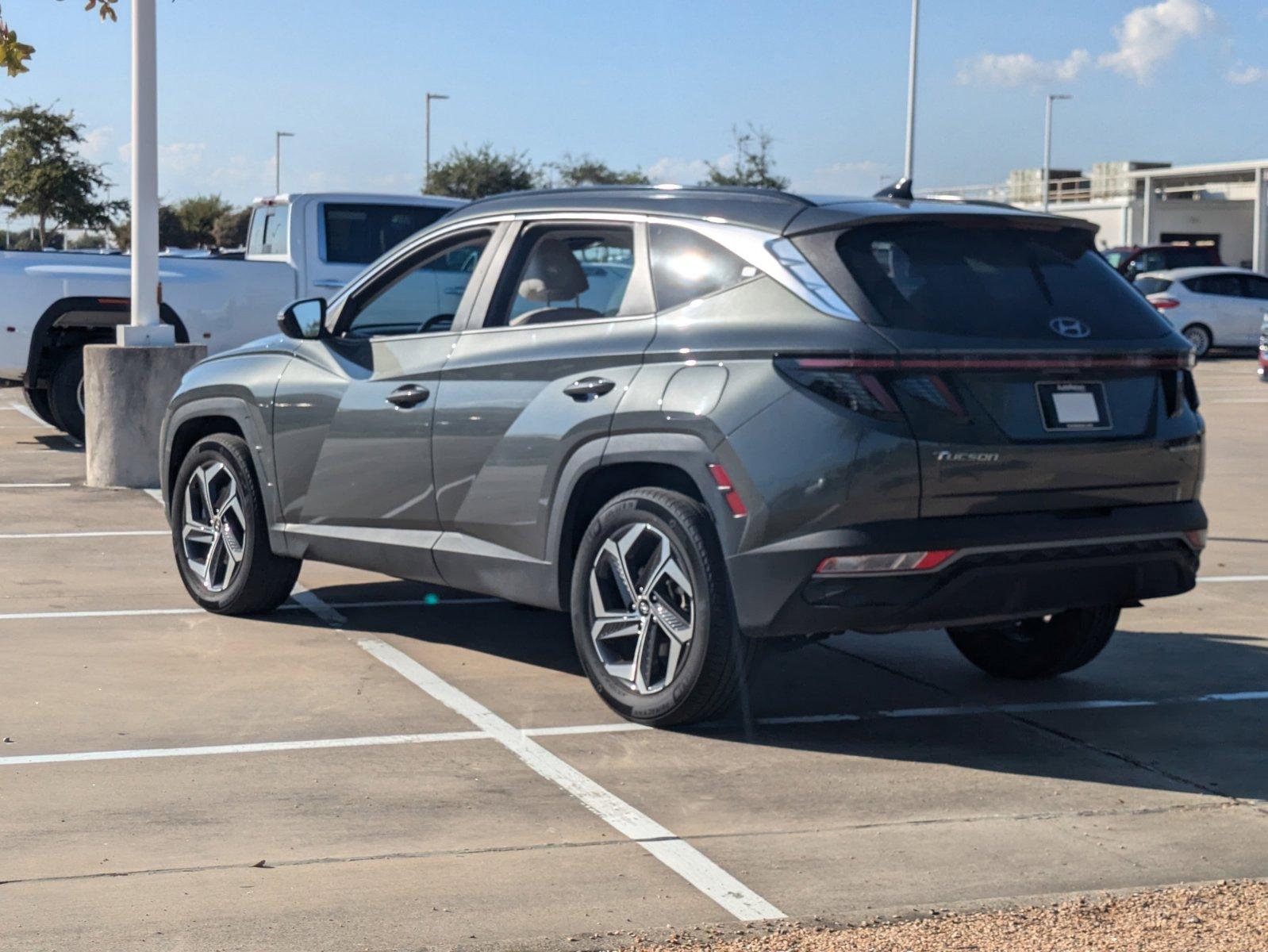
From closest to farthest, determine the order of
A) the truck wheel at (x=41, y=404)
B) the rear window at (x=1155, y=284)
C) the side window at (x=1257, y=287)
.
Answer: the truck wheel at (x=41, y=404), the rear window at (x=1155, y=284), the side window at (x=1257, y=287)

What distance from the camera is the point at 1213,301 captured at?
105ft

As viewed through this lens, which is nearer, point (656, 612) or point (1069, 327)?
point (1069, 327)

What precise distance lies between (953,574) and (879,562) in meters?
0.26

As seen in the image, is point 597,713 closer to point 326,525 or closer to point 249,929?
point 326,525

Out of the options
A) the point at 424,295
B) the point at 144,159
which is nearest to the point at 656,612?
the point at 424,295

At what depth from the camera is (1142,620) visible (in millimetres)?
8273

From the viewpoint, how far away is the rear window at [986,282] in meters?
5.66

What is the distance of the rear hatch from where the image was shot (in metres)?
5.53

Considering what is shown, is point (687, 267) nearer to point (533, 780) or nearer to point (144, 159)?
point (533, 780)

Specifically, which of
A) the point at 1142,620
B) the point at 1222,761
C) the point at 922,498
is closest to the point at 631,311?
the point at 922,498

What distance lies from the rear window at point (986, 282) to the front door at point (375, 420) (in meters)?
1.87

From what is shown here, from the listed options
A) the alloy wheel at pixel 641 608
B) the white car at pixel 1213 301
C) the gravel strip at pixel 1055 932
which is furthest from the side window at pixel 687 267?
the white car at pixel 1213 301

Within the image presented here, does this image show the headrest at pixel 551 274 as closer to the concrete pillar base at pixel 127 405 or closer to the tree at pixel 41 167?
the concrete pillar base at pixel 127 405

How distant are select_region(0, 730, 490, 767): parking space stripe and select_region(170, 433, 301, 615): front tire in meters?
2.09
